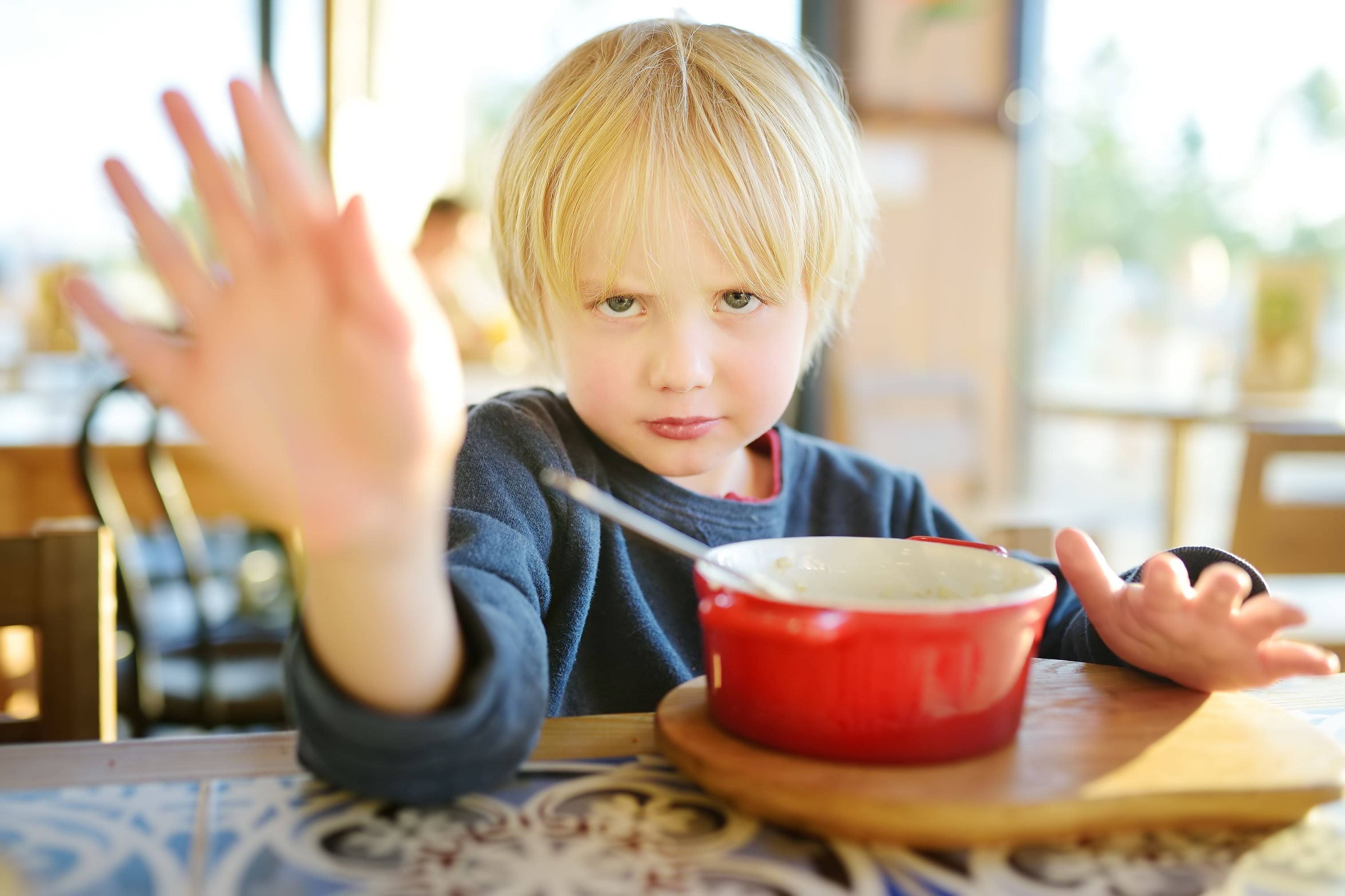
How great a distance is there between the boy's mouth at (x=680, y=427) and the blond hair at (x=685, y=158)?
0.35 ft

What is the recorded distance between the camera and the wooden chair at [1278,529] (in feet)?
5.52

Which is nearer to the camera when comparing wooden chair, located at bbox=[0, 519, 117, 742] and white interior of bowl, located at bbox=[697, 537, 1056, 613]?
white interior of bowl, located at bbox=[697, 537, 1056, 613]

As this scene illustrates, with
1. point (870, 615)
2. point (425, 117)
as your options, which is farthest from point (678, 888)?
point (425, 117)

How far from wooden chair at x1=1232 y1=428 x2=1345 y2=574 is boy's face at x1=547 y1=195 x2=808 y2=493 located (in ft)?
3.75

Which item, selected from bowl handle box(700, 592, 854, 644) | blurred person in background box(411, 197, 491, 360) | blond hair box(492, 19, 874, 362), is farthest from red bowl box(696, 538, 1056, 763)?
blurred person in background box(411, 197, 491, 360)

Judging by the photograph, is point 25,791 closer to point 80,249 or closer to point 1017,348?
point 1017,348

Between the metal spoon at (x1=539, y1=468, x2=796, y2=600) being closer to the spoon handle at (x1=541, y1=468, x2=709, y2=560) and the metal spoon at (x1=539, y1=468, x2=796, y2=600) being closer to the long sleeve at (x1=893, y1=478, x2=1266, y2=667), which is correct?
the spoon handle at (x1=541, y1=468, x2=709, y2=560)

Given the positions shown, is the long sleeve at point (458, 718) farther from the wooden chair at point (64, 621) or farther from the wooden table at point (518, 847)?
the wooden chair at point (64, 621)

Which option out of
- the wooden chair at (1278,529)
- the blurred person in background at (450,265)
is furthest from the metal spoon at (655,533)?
the blurred person in background at (450,265)

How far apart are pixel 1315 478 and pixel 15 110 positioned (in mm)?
5186

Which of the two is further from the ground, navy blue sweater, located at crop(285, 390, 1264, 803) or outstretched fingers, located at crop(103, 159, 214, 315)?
outstretched fingers, located at crop(103, 159, 214, 315)

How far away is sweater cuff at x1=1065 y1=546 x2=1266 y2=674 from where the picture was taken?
74cm

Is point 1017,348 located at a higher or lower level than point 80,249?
lower

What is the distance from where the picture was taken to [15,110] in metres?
4.82
